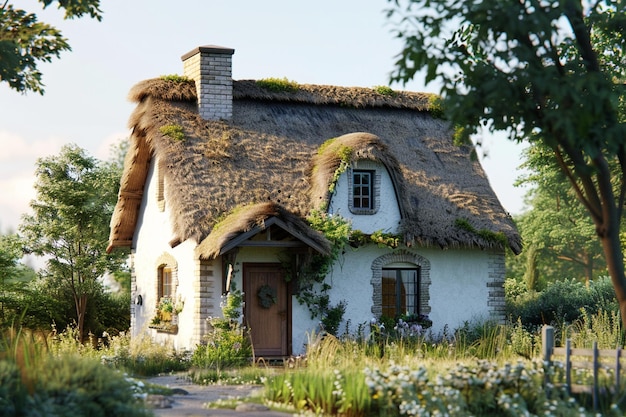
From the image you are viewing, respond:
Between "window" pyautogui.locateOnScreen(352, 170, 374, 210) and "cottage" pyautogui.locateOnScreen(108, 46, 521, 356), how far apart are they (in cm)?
3

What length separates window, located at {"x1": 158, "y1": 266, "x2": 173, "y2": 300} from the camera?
22203 millimetres

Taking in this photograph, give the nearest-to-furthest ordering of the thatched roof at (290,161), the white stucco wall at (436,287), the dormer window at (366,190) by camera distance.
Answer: the thatched roof at (290,161) < the white stucco wall at (436,287) < the dormer window at (366,190)

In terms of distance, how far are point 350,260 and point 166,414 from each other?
973cm

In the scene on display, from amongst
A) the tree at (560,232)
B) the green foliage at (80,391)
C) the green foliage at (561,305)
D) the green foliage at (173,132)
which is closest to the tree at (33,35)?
the green foliage at (173,132)

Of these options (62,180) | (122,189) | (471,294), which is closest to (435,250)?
(471,294)

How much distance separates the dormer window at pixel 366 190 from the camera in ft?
70.2

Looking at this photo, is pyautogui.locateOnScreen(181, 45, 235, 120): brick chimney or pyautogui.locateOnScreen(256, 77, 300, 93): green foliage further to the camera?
pyautogui.locateOnScreen(256, 77, 300, 93): green foliage

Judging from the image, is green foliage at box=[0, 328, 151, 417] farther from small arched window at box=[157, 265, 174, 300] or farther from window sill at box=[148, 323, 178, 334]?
small arched window at box=[157, 265, 174, 300]

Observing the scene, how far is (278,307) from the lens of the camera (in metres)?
20.2

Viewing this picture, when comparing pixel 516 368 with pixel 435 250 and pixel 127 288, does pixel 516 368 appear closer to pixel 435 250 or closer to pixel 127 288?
pixel 435 250

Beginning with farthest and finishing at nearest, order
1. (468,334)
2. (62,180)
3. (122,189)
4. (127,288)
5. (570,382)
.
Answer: (127,288), (62,180), (122,189), (468,334), (570,382)

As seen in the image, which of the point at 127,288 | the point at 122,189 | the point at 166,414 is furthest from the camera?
the point at 127,288

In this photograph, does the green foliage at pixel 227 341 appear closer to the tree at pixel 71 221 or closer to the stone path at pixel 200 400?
the stone path at pixel 200 400

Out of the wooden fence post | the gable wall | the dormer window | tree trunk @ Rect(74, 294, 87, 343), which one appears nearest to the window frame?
the dormer window
